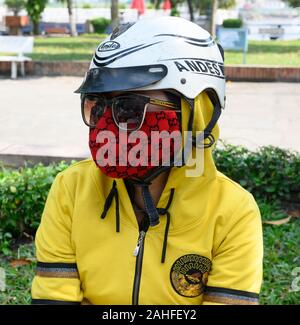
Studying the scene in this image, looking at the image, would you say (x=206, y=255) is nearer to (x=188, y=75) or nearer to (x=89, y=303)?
(x=89, y=303)

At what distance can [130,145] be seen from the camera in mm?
1984

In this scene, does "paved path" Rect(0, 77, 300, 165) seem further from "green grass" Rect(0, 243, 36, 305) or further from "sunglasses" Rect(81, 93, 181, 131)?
"sunglasses" Rect(81, 93, 181, 131)

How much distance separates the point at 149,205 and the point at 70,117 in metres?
6.67

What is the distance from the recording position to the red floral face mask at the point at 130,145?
77.7 inches

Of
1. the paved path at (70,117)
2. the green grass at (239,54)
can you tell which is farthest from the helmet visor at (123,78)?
the green grass at (239,54)

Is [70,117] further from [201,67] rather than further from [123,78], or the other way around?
[123,78]

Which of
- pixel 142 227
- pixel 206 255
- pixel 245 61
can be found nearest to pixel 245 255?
pixel 206 255

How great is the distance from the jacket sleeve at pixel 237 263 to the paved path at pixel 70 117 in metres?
3.45

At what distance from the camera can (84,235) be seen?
6.70 ft

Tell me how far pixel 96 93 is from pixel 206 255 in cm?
61

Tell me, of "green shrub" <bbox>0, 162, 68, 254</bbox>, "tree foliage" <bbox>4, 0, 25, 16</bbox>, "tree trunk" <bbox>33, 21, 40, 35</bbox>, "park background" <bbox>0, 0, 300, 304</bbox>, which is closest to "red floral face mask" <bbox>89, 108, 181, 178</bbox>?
"park background" <bbox>0, 0, 300, 304</bbox>

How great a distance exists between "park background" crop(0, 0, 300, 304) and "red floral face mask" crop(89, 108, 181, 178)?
23.5 inches
